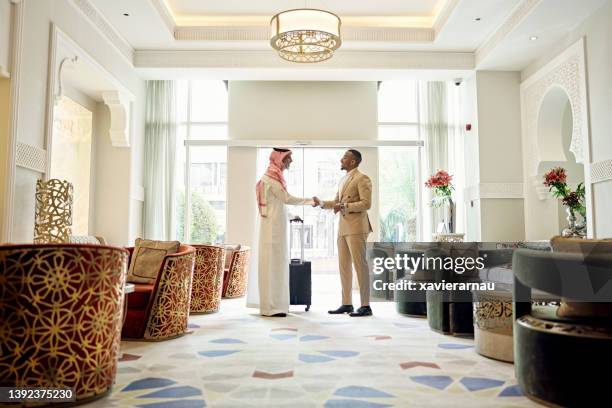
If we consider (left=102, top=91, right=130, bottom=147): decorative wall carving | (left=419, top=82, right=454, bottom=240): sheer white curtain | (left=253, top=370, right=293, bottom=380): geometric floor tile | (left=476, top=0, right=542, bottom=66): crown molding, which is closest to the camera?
(left=253, top=370, right=293, bottom=380): geometric floor tile

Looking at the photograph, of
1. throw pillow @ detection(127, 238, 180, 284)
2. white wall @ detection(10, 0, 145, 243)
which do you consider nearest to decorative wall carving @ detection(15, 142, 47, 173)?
white wall @ detection(10, 0, 145, 243)

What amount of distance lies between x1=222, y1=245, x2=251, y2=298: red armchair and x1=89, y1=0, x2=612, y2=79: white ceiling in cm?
305

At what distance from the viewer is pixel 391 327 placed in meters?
4.71

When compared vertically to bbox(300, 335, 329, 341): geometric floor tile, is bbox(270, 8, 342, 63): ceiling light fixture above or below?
above

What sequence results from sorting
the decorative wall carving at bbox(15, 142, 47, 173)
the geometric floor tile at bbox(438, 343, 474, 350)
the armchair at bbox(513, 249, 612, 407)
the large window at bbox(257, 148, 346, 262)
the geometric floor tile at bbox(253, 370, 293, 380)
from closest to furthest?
the armchair at bbox(513, 249, 612, 407) < the geometric floor tile at bbox(253, 370, 293, 380) < the geometric floor tile at bbox(438, 343, 474, 350) < the decorative wall carving at bbox(15, 142, 47, 173) < the large window at bbox(257, 148, 346, 262)

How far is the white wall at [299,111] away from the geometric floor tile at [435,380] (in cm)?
677

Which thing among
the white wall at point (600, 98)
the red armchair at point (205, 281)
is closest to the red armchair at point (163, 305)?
the red armchair at point (205, 281)

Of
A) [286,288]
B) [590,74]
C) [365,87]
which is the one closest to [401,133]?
[365,87]

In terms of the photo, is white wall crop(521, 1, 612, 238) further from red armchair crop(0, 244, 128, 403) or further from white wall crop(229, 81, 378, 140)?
red armchair crop(0, 244, 128, 403)

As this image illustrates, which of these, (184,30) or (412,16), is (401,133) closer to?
(412,16)

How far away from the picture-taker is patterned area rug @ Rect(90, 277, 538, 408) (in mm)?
2529

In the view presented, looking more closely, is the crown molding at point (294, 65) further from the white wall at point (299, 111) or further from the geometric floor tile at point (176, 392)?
the geometric floor tile at point (176, 392)

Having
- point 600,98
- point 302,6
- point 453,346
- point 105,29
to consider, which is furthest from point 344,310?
point 105,29

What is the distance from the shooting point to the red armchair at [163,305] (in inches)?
160
